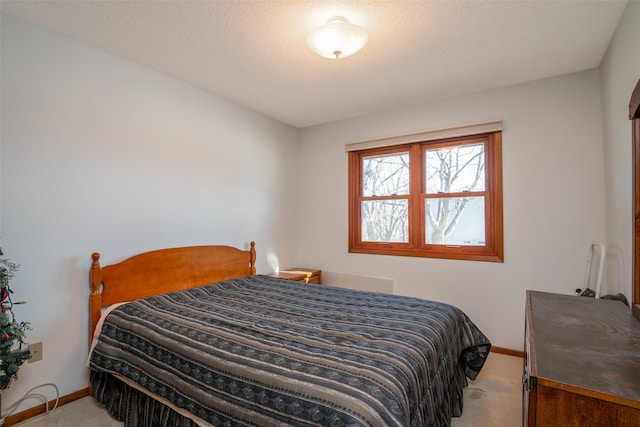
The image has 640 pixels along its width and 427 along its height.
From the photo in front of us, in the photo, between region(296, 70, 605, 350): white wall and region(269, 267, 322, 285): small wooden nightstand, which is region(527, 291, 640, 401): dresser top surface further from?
region(269, 267, 322, 285): small wooden nightstand

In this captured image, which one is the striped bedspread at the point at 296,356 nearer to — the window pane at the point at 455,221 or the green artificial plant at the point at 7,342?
the green artificial plant at the point at 7,342

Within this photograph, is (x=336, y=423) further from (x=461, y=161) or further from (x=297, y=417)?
(x=461, y=161)

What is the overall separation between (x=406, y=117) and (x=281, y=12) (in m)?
2.02

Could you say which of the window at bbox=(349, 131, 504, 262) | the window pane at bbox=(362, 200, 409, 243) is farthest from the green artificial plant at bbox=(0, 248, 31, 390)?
Result: the window pane at bbox=(362, 200, 409, 243)

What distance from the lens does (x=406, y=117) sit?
344cm

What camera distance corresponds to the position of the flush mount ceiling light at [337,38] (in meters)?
1.80

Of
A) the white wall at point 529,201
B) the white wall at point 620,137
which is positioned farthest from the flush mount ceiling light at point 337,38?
the white wall at point 529,201

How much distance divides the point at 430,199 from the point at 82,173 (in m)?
3.16

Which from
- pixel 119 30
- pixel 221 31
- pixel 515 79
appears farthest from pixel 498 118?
pixel 119 30

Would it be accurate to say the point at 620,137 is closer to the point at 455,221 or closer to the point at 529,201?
the point at 529,201

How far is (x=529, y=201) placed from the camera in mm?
2785

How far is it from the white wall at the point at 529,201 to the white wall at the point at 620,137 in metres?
0.17

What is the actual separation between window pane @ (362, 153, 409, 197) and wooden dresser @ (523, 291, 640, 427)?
7.86 feet

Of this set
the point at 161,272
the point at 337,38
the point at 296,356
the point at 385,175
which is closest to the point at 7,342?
the point at 161,272
